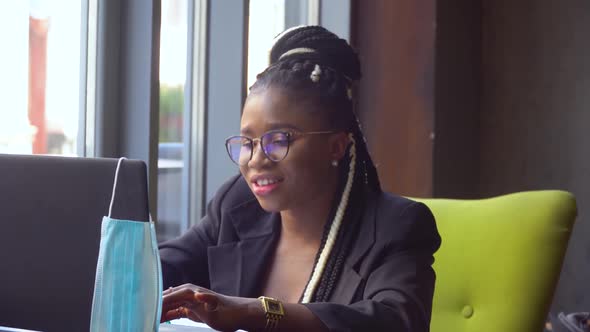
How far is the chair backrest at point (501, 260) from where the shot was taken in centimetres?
163

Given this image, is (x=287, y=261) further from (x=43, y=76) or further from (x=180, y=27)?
(x=180, y=27)

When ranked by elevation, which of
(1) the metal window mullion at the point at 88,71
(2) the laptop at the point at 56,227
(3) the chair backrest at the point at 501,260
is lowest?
(3) the chair backrest at the point at 501,260

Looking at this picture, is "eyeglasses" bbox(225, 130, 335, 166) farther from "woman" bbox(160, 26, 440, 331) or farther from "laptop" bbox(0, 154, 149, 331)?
"laptop" bbox(0, 154, 149, 331)

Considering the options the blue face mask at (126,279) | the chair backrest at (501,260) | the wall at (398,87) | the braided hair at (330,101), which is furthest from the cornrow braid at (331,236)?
the wall at (398,87)

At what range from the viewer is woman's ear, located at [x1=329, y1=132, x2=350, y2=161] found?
1.57 metres

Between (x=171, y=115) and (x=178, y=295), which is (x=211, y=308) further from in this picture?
(x=171, y=115)

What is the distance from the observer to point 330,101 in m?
1.57

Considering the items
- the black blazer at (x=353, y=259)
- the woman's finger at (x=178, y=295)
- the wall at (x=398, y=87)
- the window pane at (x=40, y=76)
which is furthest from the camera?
the wall at (x=398, y=87)

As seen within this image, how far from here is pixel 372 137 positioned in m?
3.44

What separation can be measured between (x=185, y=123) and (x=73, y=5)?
1.99 feet

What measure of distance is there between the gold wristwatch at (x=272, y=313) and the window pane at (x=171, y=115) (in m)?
1.21

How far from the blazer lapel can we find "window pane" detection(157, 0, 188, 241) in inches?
28.9

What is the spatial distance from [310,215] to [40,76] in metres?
0.90

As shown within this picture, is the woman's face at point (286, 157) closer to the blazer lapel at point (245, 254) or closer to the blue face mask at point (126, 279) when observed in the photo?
the blazer lapel at point (245, 254)
